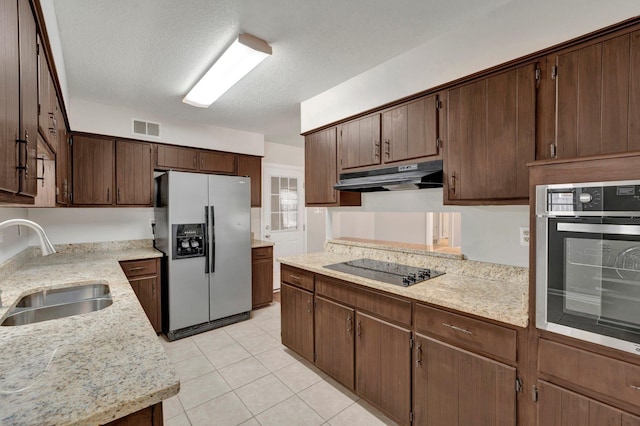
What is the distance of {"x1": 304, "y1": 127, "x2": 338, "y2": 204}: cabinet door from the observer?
2902 mm

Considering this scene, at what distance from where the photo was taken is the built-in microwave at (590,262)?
3.62 ft

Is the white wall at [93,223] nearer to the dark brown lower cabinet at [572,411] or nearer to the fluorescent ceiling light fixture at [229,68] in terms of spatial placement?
the fluorescent ceiling light fixture at [229,68]

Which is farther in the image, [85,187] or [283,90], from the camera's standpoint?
[85,187]

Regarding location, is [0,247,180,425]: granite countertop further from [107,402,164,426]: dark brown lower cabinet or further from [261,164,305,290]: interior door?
[261,164,305,290]: interior door

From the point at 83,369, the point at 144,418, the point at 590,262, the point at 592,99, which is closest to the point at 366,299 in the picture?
the point at 590,262

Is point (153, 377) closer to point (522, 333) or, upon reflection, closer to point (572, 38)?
point (522, 333)

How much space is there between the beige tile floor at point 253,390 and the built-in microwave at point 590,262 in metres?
1.37

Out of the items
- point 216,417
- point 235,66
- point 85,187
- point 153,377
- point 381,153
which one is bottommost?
point 216,417

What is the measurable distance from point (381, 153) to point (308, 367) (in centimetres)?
202

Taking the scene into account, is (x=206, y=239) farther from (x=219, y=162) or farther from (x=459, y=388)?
(x=459, y=388)

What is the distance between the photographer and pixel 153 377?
2.93ft

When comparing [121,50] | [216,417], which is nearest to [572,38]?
[121,50]

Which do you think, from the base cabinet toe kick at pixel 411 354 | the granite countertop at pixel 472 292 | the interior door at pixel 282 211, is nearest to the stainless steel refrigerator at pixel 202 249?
the interior door at pixel 282 211

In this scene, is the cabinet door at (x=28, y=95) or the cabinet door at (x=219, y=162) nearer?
the cabinet door at (x=28, y=95)
